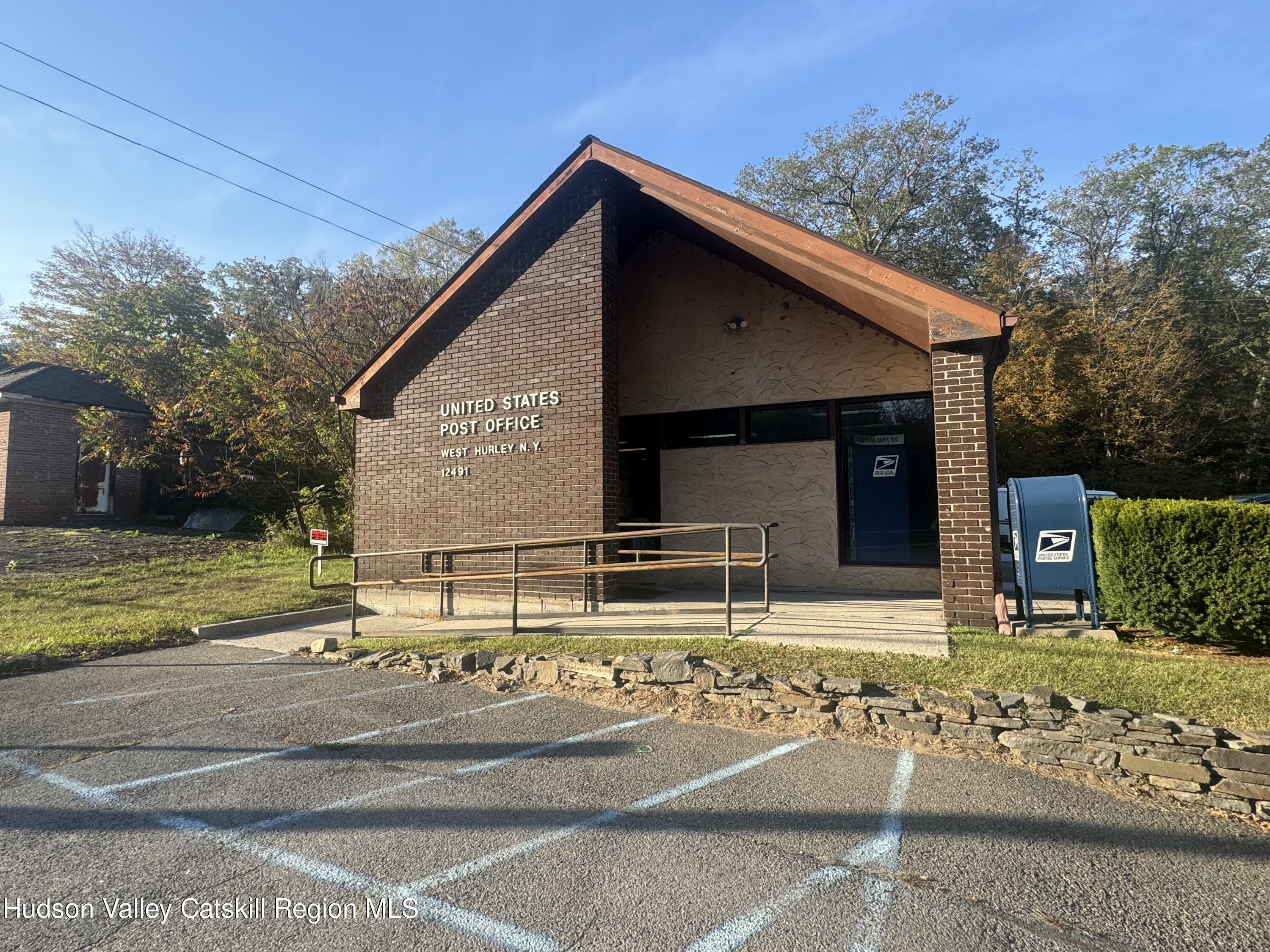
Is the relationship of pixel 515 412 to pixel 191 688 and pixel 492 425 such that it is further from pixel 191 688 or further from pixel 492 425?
pixel 191 688

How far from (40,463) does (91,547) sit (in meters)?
5.04

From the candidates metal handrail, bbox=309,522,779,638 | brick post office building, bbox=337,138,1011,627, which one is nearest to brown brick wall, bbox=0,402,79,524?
brick post office building, bbox=337,138,1011,627

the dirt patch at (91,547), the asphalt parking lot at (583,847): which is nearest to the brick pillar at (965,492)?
the asphalt parking lot at (583,847)

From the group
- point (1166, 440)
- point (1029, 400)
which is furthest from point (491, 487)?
point (1166, 440)

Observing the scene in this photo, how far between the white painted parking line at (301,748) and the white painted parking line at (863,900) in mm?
3085

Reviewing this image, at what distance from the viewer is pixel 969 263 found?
2769 centimetres

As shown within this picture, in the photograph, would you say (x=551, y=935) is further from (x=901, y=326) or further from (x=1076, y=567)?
(x=901, y=326)

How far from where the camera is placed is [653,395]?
36.1 feet

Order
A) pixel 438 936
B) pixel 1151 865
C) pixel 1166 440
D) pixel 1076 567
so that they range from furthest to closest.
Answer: pixel 1166 440 < pixel 1076 567 < pixel 1151 865 < pixel 438 936

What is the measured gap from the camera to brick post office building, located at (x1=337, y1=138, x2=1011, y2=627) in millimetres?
8719

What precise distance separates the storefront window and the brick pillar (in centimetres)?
258

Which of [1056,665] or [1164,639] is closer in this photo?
[1056,665]

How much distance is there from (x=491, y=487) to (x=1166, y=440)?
69.0 ft

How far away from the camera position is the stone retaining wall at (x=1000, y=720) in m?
3.58
